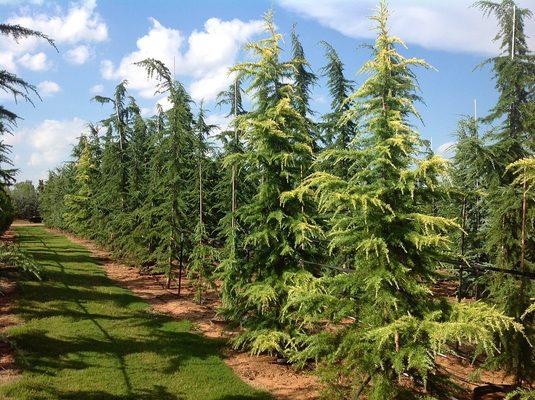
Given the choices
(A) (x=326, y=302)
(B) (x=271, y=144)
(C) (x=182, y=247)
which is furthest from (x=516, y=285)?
(C) (x=182, y=247)

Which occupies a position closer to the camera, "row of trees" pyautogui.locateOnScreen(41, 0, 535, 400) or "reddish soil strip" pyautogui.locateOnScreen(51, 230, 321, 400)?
"row of trees" pyautogui.locateOnScreen(41, 0, 535, 400)

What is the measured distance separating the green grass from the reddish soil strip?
0.39 m

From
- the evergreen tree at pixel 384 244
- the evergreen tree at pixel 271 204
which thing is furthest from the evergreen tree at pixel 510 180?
the evergreen tree at pixel 271 204

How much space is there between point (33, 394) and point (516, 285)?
10138 mm

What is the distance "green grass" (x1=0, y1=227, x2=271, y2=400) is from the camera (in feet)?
25.6

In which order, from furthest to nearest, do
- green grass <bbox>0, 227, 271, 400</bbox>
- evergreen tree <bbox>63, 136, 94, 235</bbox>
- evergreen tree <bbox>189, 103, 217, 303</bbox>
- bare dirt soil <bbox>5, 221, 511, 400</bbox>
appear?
evergreen tree <bbox>63, 136, 94, 235</bbox>
evergreen tree <bbox>189, 103, 217, 303</bbox>
bare dirt soil <bbox>5, 221, 511, 400</bbox>
green grass <bbox>0, 227, 271, 400</bbox>

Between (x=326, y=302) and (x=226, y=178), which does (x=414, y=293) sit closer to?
(x=326, y=302)

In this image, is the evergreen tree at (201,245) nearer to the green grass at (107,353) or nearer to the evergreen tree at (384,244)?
the green grass at (107,353)

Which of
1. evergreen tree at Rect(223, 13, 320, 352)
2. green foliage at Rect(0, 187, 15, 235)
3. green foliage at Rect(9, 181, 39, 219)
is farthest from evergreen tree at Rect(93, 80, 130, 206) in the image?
green foliage at Rect(9, 181, 39, 219)

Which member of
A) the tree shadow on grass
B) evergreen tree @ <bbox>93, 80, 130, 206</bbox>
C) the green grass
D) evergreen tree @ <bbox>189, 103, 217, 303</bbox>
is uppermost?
evergreen tree @ <bbox>93, 80, 130, 206</bbox>

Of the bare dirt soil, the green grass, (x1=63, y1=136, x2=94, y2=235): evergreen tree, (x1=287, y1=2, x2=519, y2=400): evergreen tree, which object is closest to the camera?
(x1=287, y1=2, x2=519, y2=400): evergreen tree

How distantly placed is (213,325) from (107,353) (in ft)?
12.2

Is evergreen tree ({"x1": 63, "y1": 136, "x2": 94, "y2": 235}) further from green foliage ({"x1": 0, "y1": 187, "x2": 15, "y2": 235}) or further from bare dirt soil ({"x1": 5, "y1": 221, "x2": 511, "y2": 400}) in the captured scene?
bare dirt soil ({"x1": 5, "y1": 221, "x2": 511, "y2": 400})

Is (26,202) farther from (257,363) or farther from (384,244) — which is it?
(384,244)
